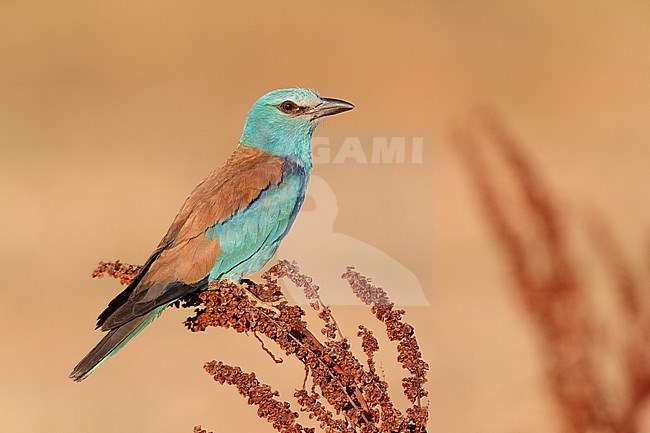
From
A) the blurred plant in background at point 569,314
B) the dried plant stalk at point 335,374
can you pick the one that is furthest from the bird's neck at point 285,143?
the blurred plant in background at point 569,314

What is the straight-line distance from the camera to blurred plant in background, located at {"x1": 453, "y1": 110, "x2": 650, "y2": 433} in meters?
1.59

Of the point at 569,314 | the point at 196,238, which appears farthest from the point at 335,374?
the point at 196,238

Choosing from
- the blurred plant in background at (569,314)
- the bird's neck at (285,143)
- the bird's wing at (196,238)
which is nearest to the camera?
the blurred plant in background at (569,314)

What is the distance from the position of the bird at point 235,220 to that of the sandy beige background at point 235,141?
136 cm

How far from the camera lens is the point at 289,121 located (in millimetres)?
3744

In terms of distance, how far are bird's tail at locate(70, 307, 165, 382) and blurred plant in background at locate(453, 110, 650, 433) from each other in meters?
1.01

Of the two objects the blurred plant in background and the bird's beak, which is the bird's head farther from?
the blurred plant in background

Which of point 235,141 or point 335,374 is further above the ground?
point 235,141

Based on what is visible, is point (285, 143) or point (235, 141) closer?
point (285, 143)

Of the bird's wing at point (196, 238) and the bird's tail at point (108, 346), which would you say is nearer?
the bird's tail at point (108, 346)

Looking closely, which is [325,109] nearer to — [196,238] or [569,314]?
[196,238]

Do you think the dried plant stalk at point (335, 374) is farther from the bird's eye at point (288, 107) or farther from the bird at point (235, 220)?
the bird's eye at point (288, 107)

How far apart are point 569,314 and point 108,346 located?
143cm

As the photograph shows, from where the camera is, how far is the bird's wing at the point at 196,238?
2.98 metres
